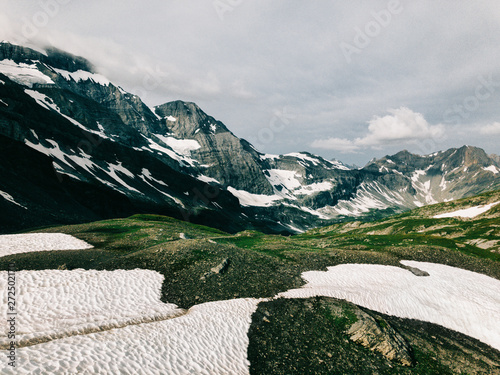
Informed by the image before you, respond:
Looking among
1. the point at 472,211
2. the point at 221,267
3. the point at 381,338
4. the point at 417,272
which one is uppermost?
the point at 472,211

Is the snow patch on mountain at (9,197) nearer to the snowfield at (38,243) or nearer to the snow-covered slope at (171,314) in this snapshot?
the snowfield at (38,243)

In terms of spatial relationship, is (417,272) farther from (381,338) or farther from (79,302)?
(79,302)

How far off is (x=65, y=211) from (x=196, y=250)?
7507cm

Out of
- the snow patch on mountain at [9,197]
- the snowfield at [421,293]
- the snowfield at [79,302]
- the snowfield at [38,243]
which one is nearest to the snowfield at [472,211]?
the snowfield at [421,293]

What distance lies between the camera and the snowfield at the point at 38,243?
29.6m

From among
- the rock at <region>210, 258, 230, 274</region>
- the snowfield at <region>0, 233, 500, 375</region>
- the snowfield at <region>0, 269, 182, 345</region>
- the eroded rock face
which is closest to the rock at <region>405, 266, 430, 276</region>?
the snowfield at <region>0, 233, 500, 375</region>

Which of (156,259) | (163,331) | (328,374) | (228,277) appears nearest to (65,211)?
(156,259)

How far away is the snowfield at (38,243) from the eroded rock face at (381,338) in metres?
35.0

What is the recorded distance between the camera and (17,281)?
1961 cm

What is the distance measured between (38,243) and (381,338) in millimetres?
40893

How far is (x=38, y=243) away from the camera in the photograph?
33.2 metres

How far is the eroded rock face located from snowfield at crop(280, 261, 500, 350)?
4.33 metres

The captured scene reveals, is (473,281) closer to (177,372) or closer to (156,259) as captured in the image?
(177,372)

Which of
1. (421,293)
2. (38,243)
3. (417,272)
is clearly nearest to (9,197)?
(38,243)
